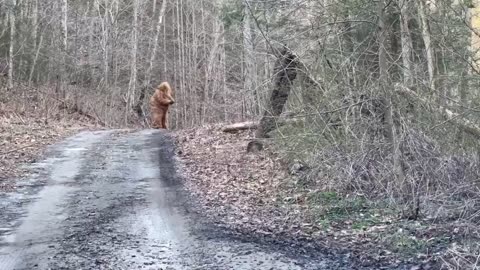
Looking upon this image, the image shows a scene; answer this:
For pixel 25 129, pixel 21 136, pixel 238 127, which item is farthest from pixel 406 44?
pixel 25 129

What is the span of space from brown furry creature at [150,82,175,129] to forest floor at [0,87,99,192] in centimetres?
280

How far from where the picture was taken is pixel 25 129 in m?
18.0

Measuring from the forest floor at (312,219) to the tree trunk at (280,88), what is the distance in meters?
0.60

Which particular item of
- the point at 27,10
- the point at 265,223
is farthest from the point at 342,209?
the point at 27,10

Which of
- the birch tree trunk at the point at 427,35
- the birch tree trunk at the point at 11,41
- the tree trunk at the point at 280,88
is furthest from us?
the birch tree trunk at the point at 11,41

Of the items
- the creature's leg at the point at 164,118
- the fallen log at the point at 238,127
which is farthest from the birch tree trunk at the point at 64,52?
the fallen log at the point at 238,127

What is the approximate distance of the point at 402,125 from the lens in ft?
27.6

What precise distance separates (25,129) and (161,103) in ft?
21.2

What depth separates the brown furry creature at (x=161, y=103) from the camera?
23125 mm

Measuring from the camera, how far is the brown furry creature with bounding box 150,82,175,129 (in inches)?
910

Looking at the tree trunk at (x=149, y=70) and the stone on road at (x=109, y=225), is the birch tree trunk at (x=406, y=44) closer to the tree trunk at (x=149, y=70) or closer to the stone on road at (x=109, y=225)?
the stone on road at (x=109, y=225)

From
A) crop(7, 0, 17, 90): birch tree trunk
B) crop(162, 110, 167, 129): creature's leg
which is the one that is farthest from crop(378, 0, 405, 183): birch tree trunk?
crop(7, 0, 17, 90): birch tree trunk

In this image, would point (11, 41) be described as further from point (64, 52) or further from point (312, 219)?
point (312, 219)

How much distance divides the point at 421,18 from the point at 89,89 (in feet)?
71.9
